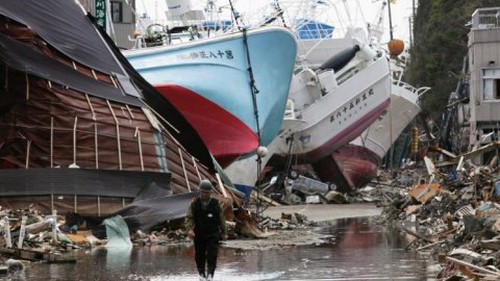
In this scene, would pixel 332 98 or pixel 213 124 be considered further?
pixel 332 98

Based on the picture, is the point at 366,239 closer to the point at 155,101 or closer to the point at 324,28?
the point at 155,101

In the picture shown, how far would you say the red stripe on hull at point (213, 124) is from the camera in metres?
35.2

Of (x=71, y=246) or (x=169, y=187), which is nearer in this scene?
(x=71, y=246)

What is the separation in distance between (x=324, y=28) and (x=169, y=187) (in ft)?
114

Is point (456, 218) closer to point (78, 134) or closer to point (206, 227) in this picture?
point (78, 134)

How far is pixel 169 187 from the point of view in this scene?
23.6 m

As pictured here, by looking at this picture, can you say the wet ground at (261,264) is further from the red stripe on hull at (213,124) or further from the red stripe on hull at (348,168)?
the red stripe on hull at (348,168)

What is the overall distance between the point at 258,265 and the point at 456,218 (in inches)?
254

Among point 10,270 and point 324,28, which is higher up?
point 324,28

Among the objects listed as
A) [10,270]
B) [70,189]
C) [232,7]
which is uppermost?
[232,7]

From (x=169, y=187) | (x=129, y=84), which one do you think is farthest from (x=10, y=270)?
(x=129, y=84)

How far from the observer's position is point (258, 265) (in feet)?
54.5

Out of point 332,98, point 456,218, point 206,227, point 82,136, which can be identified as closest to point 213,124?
point 82,136

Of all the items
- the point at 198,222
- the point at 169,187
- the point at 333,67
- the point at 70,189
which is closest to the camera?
the point at 198,222
